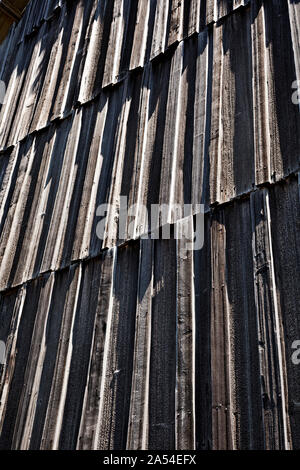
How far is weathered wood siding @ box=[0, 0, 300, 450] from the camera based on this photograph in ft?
11.4

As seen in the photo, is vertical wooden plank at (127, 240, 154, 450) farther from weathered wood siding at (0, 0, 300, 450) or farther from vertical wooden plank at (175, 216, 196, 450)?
vertical wooden plank at (175, 216, 196, 450)

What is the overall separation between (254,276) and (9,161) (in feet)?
13.4

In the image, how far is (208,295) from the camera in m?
3.79

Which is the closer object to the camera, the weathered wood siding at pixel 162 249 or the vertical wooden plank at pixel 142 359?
the weathered wood siding at pixel 162 249

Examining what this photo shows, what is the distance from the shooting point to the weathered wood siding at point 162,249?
136 inches

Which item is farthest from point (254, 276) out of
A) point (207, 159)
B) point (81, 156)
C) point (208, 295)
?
point (81, 156)

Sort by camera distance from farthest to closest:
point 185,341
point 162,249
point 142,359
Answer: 1. point 162,249
2. point 142,359
3. point 185,341

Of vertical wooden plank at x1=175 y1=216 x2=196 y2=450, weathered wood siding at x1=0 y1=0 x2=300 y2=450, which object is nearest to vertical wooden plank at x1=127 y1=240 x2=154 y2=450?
weathered wood siding at x1=0 y1=0 x2=300 y2=450

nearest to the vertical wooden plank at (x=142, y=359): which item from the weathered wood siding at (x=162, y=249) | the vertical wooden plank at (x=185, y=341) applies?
the weathered wood siding at (x=162, y=249)

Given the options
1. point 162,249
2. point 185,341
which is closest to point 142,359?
point 185,341

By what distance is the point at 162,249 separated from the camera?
428 centimetres

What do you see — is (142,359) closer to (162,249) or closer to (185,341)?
(185,341)

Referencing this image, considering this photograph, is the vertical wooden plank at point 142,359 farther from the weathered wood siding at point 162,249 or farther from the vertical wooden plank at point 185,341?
the vertical wooden plank at point 185,341
